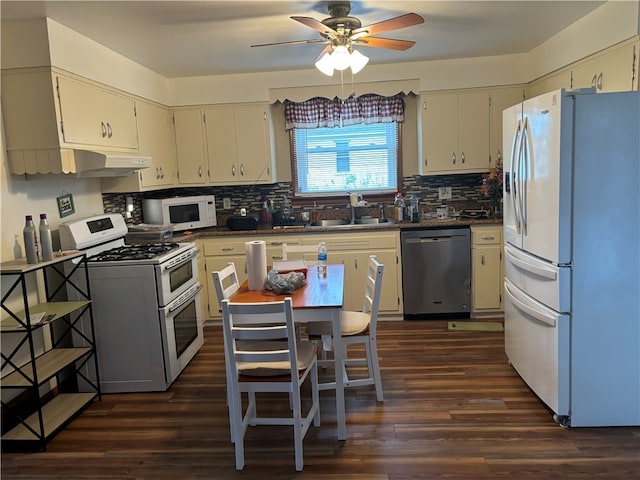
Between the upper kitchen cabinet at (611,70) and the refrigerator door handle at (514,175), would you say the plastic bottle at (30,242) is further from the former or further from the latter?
the upper kitchen cabinet at (611,70)

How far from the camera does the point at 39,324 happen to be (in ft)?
8.70

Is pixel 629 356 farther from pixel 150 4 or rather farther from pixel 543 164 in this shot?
pixel 150 4

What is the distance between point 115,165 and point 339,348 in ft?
6.33

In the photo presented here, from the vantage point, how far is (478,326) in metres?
4.26

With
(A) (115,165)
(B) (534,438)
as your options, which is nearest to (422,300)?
(B) (534,438)

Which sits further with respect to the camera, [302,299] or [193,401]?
[193,401]

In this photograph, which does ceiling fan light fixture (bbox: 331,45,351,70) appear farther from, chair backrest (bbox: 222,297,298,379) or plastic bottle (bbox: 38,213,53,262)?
plastic bottle (bbox: 38,213,53,262)

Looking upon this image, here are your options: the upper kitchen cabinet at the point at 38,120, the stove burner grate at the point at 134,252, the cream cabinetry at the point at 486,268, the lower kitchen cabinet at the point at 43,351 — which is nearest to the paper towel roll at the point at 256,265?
the stove burner grate at the point at 134,252

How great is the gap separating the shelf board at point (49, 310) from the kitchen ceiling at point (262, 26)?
5.63 ft

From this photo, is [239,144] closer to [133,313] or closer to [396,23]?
[133,313]

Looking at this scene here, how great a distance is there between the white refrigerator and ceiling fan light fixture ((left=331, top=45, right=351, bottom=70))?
106 centimetres

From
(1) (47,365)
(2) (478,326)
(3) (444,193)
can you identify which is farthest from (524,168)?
(1) (47,365)

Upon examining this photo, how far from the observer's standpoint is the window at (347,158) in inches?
197

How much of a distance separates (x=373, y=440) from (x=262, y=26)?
8.70ft
